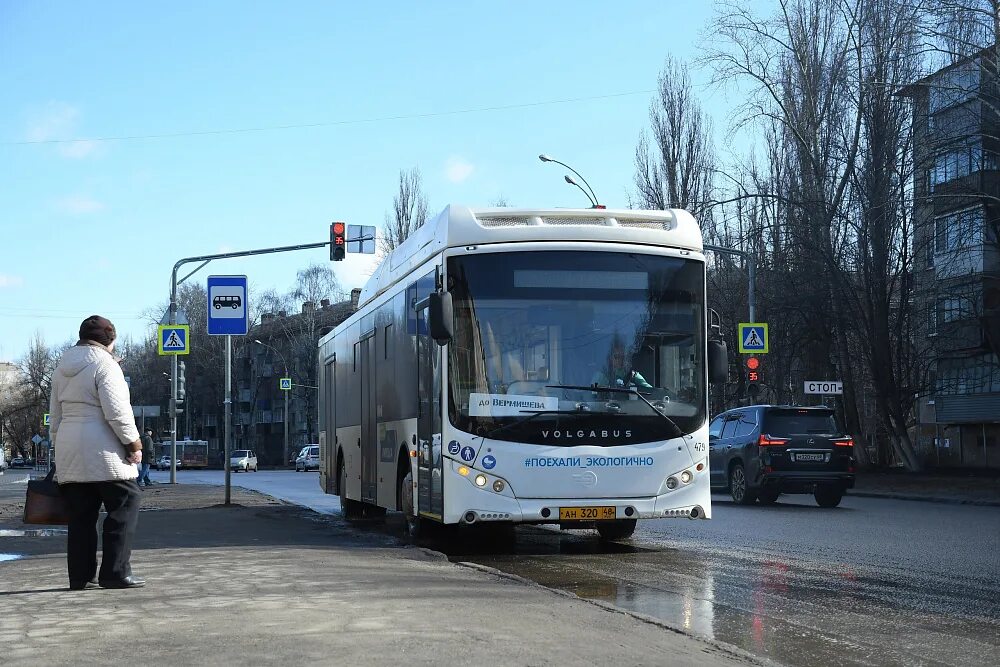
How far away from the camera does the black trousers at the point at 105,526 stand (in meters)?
8.88

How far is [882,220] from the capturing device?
119ft

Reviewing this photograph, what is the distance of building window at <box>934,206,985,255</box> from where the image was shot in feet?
107

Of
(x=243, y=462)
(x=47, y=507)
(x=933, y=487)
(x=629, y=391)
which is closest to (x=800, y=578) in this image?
(x=629, y=391)

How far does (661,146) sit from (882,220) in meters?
18.8

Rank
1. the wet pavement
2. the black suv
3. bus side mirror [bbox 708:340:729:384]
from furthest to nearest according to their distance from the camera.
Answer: the black suv, bus side mirror [bbox 708:340:729:384], the wet pavement

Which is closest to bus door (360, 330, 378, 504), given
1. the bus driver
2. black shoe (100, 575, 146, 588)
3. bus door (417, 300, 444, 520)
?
bus door (417, 300, 444, 520)

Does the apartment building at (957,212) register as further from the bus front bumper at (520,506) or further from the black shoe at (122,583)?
the black shoe at (122,583)

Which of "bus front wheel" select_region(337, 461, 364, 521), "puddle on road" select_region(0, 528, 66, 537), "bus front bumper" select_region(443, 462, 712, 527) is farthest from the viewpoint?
"bus front wheel" select_region(337, 461, 364, 521)

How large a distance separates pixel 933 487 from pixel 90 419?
85.5ft

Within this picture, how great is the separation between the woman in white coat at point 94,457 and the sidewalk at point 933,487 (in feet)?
64.4

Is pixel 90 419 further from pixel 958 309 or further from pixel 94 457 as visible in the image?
pixel 958 309

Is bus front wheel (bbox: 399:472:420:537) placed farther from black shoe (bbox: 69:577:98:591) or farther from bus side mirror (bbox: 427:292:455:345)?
black shoe (bbox: 69:577:98:591)

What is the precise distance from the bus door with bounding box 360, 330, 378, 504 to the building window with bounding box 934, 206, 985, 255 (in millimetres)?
19151

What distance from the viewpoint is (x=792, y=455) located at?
23500 millimetres
